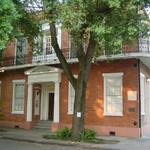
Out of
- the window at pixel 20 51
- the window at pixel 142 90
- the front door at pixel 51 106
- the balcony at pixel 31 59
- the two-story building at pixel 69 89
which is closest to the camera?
the two-story building at pixel 69 89

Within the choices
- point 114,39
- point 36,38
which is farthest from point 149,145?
point 36,38

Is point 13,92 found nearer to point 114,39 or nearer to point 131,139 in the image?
point 131,139

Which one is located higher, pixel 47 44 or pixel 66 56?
pixel 47 44

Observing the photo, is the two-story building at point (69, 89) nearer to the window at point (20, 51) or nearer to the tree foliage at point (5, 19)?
the window at point (20, 51)

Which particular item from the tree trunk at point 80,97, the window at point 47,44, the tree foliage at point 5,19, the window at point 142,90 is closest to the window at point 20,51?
the window at point 47,44

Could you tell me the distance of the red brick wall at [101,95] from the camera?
21156 millimetres

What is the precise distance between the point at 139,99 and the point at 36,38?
22.4ft

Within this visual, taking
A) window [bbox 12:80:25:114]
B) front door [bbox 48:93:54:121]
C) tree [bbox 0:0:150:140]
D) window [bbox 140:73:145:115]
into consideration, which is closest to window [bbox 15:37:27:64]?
window [bbox 12:80:25:114]

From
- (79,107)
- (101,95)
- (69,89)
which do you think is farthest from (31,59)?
(79,107)

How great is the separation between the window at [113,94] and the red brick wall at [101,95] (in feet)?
0.80

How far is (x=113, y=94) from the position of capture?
22.1 metres

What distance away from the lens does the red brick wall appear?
69.4 feet

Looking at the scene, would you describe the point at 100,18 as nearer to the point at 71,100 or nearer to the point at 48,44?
the point at 71,100

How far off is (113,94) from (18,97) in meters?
8.19
